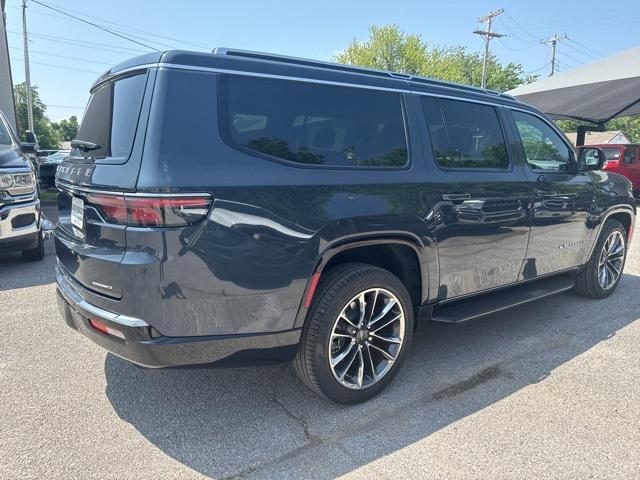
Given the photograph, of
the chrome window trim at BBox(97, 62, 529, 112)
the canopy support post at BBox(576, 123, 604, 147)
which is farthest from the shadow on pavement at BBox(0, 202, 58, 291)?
the canopy support post at BBox(576, 123, 604, 147)

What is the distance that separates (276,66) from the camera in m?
2.55

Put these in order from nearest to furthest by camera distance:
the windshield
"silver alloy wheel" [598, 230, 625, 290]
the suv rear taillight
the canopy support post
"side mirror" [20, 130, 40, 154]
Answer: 1. the suv rear taillight
2. "silver alloy wheel" [598, 230, 625, 290]
3. "side mirror" [20, 130, 40, 154]
4. the windshield
5. the canopy support post

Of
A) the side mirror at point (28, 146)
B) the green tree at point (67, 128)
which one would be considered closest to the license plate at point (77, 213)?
the side mirror at point (28, 146)

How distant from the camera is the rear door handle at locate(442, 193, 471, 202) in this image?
10.2 feet

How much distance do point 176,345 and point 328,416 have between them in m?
1.06

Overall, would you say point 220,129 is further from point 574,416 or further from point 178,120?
point 574,416

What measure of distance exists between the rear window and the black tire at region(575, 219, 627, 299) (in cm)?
442

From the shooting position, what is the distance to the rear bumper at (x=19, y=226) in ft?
17.3

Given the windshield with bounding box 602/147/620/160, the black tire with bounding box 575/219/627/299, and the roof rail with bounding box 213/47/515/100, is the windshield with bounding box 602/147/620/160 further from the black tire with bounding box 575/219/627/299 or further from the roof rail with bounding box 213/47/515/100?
the roof rail with bounding box 213/47/515/100

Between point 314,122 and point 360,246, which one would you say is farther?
point 360,246

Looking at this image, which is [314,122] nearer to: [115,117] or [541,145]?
[115,117]

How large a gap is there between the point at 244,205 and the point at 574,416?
2.32m

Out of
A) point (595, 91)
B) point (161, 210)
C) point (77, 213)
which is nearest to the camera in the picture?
point (161, 210)

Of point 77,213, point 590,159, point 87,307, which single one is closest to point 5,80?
point 77,213
